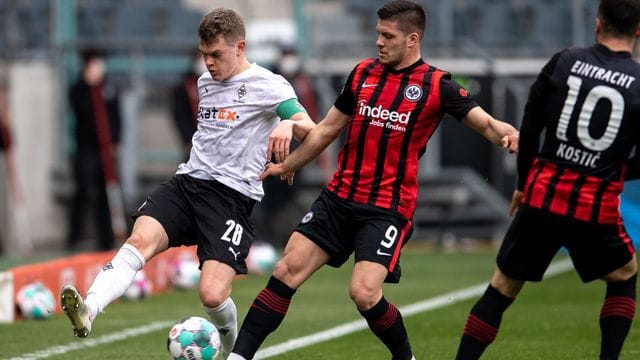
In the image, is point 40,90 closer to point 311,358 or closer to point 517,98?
point 517,98

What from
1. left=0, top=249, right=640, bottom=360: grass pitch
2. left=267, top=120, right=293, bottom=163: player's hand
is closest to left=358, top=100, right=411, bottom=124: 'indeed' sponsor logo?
left=267, top=120, right=293, bottom=163: player's hand

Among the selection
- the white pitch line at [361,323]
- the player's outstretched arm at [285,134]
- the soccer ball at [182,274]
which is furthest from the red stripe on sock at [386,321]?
the soccer ball at [182,274]

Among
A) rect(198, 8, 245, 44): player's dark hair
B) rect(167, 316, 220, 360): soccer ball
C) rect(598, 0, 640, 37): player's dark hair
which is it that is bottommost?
rect(167, 316, 220, 360): soccer ball

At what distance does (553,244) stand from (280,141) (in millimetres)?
1516

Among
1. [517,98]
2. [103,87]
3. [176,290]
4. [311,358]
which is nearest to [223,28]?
[311,358]

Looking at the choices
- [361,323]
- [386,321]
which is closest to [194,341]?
[386,321]

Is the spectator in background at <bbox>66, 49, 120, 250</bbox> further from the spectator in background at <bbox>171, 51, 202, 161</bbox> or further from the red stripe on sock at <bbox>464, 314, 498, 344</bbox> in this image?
the red stripe on sock at <bbox>464, 314, 498, 344</bbox>

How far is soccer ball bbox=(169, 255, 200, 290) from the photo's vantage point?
45.5ft

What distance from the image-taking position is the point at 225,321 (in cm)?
773

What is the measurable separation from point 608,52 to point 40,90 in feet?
48.1

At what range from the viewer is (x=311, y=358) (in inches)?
336

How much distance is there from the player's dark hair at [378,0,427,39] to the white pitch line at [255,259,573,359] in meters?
2.33

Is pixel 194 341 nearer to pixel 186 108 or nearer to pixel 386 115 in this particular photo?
pixel 386 115

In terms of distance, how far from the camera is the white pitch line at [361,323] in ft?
29.7
